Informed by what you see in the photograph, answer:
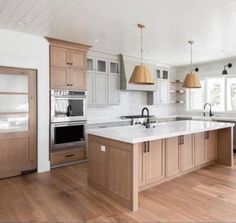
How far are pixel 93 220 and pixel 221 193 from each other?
197cm

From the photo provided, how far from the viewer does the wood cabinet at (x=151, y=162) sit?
3146 millimetres

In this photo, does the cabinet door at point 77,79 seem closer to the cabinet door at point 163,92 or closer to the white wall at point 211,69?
the cabinet door at point 163,92

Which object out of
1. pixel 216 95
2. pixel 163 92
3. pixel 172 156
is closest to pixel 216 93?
pixel 216 95

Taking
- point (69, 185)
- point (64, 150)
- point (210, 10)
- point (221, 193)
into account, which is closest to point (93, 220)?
point (69, 185)

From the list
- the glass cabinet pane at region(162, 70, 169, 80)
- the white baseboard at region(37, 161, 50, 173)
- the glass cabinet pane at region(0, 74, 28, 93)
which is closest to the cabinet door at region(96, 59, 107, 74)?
the glass cabinet pane at region(0, 74, 28, 93)

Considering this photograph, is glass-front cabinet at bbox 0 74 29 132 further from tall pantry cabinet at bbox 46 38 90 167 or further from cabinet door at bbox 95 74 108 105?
cabinet door at bbox 95 74 108 105

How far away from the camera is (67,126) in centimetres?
462

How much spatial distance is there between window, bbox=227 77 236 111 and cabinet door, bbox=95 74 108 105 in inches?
151

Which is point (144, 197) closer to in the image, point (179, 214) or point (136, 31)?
point (179, 214)

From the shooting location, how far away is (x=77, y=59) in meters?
4.79

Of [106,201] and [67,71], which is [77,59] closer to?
[67,71]

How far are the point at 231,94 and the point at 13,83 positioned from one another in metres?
5.98

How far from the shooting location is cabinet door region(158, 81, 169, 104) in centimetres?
698

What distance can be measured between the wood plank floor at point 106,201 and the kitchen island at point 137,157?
159mm
